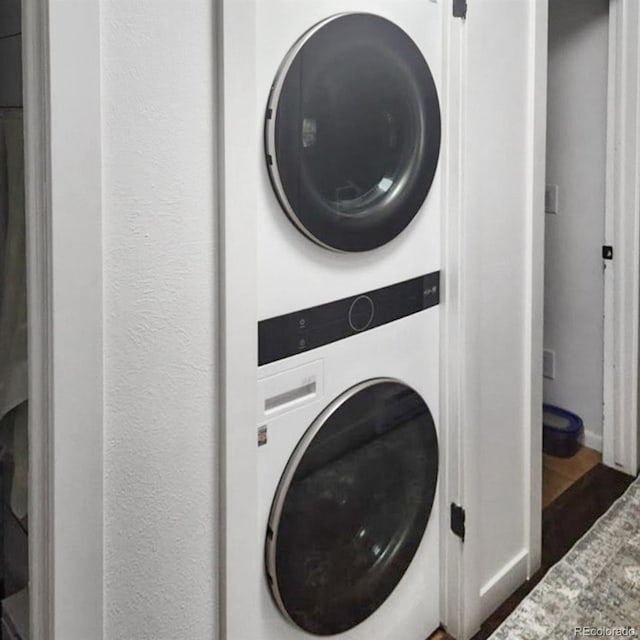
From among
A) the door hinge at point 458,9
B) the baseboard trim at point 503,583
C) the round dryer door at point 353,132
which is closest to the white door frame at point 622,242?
the baseboard trim at point 503,583

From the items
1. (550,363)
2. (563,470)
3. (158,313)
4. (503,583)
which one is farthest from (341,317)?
(550,363)

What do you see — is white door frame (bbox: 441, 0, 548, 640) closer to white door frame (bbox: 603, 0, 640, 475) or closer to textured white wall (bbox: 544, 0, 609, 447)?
white door frame (bbox: 603, 0, 640, 475)

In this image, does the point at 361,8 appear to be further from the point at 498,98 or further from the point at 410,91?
the point at 498,98

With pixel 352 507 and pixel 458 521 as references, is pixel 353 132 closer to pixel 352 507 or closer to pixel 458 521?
pixel 352 507

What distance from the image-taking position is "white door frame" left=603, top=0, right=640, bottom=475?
2287mm

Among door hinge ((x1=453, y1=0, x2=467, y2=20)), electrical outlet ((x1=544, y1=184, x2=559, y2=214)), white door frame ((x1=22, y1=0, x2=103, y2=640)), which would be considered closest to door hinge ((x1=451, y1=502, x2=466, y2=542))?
white door frame ((x1=22, y1=0, x2=103, y2=640))

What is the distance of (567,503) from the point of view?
2354 mm

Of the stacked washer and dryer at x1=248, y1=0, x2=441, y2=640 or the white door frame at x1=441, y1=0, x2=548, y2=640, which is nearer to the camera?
the stacked washer and dryer at x1=248, y1=0, x2=441, y2=640

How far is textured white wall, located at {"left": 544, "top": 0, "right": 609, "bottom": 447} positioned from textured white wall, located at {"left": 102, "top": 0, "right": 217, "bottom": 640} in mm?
2075

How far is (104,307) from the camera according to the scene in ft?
2.77

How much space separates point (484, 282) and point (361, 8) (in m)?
0.75

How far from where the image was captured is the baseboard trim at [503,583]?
68.9 inches

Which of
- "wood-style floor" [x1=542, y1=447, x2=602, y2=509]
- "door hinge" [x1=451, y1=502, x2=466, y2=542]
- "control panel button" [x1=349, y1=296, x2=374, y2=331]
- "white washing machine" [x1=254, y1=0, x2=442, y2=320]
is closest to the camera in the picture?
"white washing machine" [x1=254, y1=0, x2=442, y2=320]

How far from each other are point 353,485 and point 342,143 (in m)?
0.72
